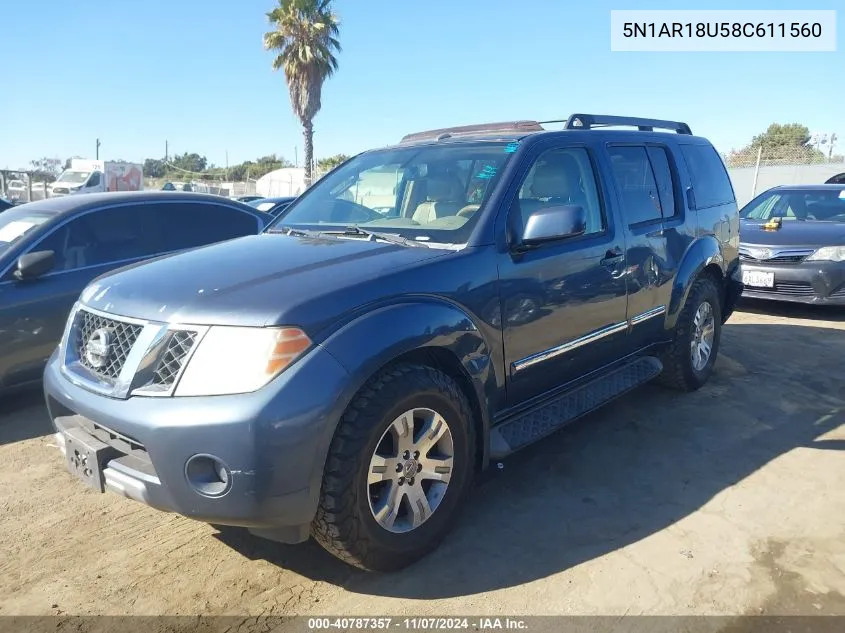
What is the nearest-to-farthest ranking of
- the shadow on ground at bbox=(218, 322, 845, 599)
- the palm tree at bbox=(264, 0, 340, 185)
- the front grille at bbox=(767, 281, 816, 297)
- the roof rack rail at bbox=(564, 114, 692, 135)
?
the shadow on ground at bbox=(218, 322, 845, 599)
the roof rack rail at bbox=(564, 114, 692, 135)
the front grille at bbox=(767, 281, 816, 297)
the palm tree at bbox=(264, 0, 340, 185)

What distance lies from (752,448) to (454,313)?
2.36 m

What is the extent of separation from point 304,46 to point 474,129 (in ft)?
76.1

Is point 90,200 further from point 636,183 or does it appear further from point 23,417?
point 636,183

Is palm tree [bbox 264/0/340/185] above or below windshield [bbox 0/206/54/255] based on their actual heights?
above

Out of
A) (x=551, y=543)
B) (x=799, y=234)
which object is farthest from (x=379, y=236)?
(x=799, y=234)

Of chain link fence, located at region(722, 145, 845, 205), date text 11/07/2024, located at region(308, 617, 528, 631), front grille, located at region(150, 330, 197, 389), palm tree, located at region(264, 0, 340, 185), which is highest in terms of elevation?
palm tree, located at region(264, 0, 340, 185)

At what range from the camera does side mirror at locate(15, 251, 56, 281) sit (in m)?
4.56

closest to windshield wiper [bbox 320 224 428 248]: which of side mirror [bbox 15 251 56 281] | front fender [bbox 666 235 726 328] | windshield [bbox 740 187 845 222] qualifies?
front fender [bbox 666 235 726 328]

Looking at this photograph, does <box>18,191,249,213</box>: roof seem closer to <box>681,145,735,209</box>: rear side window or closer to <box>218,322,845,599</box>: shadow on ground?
<box>218,322,845,599</box>: shadow on ground

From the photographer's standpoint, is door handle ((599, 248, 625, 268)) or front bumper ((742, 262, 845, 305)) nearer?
door handle ((599, 248, 625, 268))

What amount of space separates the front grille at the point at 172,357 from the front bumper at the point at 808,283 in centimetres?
717

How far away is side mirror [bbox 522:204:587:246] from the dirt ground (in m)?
1.38

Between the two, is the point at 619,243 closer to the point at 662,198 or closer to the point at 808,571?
the point at 662,198

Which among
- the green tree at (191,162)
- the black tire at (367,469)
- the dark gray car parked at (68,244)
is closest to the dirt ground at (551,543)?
the black tire at (367,469)
